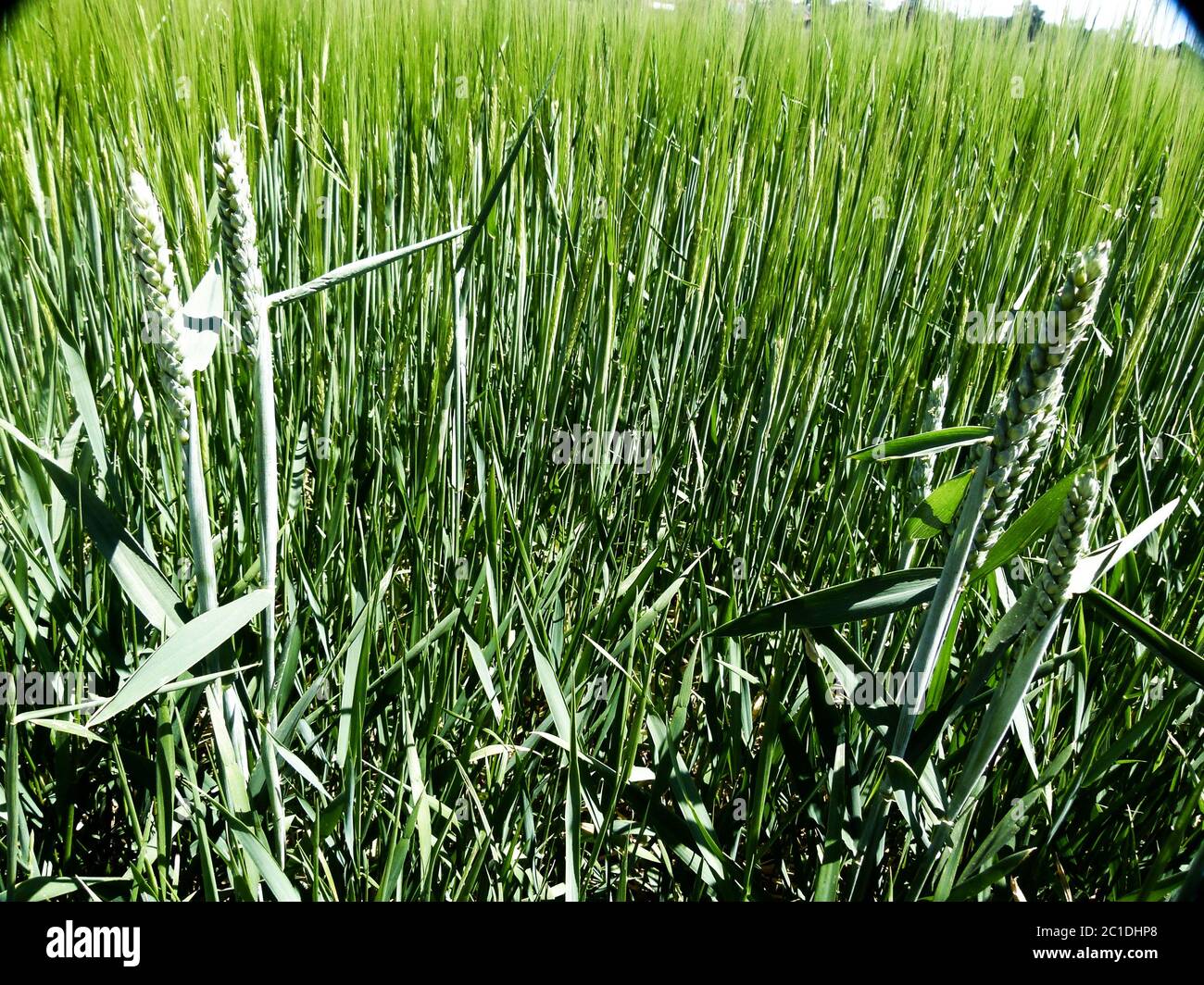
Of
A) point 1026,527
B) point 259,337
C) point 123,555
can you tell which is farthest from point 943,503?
point 123,555

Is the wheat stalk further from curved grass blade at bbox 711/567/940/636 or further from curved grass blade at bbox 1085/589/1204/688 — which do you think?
curved grass blade at bbox 1085/589/1204/688

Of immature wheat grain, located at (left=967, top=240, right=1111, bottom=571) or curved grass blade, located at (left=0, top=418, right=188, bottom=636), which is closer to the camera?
immature wheat grain, located at (left=967, top=240, right=1111, bottom=571)

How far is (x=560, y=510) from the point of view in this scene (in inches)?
40.2

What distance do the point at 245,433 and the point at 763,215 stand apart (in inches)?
34.1

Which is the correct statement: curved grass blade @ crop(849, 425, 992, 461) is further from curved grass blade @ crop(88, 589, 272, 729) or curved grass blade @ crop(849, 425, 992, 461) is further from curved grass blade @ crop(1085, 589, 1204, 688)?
Answer: curved grass blade @ crop(88, 589, 272, 729)

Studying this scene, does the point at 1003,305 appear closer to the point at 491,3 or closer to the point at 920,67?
the point at 920,67

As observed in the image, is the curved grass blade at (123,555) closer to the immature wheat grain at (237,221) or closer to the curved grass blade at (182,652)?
the curved grass blade at (182,652)

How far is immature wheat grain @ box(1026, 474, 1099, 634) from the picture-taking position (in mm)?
483

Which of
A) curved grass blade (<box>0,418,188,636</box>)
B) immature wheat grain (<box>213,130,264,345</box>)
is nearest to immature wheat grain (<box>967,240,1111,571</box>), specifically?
immature wheat grain (<box>213,130,264,345</box>)

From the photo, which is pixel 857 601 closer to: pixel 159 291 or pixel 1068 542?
pixel 1068 542

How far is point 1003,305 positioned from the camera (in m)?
1.25

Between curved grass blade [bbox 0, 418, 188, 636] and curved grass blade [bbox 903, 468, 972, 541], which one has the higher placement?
curved grass blade [bbox 903, 468, 972, 541]

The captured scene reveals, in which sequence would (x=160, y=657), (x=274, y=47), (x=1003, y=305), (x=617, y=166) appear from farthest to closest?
(x=274, y=47)
(x=1003, y=305)
(x=617, y=166)
(x=160, y=657)
